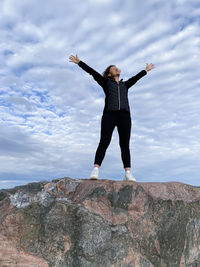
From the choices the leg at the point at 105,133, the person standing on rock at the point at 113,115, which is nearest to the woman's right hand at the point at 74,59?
the person standing on rock at the point at 113,115

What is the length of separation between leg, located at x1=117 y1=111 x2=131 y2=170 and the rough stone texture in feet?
3.46

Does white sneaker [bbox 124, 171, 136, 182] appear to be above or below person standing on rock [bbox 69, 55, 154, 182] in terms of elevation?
below

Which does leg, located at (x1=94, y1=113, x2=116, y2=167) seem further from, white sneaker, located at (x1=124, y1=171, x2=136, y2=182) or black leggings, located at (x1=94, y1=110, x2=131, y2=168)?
white sneaker, located at (x1=124, y1=171, x2=136, y2=182)

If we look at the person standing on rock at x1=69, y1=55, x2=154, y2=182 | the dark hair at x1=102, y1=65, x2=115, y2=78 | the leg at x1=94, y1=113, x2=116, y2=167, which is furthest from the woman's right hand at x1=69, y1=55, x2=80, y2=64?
the leg at x1=94, y1=113, x2=116, y2=167

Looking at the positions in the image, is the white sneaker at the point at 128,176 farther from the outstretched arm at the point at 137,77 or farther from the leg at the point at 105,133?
the outstretched arm at the point at 137,77

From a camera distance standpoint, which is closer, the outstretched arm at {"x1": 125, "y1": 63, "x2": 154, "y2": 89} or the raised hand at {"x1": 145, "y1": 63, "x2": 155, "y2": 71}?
the outstretched arm at {"x1": 125, "y1": 63, "x2": 154, "y2": 89}

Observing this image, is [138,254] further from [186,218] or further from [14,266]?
[14,266]

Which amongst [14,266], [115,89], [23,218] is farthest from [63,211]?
[115,89]

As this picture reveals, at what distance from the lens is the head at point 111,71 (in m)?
6.43

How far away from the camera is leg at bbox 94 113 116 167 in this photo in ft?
18.9

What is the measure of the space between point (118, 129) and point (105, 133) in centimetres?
40

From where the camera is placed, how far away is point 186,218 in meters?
5.04

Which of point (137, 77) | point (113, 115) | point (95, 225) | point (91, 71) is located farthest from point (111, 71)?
point (95, 225)

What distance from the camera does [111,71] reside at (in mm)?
6465
